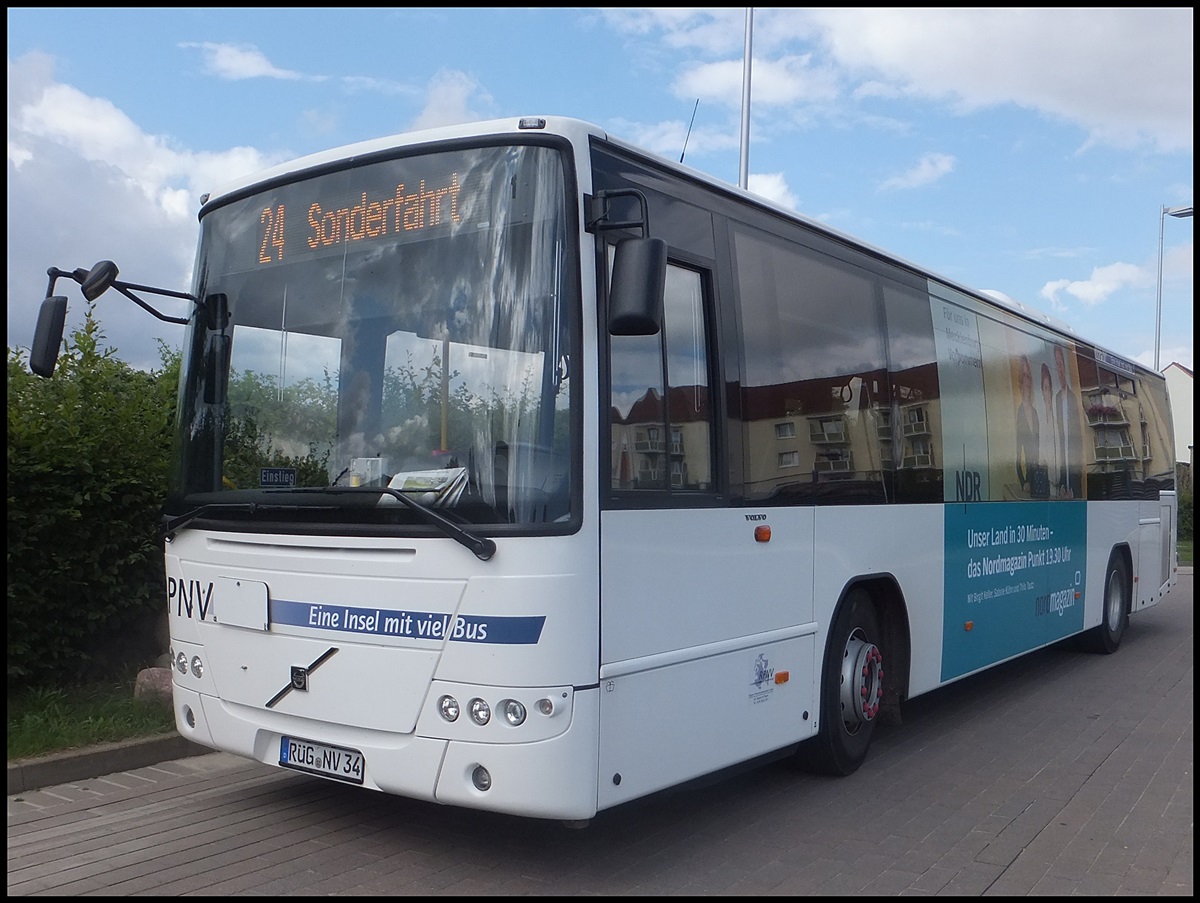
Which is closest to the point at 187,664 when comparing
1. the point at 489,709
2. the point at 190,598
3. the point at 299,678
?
the point at 190,598

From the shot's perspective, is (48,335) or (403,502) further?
(48,335)

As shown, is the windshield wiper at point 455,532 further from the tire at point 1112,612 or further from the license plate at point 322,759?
the tire at point 1112,612

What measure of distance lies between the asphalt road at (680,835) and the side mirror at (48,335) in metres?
2.29

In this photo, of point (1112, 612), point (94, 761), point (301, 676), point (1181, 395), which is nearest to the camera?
point (301, 676)

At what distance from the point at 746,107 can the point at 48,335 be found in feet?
48.5

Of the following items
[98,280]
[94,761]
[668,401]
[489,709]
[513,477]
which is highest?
[98,280]

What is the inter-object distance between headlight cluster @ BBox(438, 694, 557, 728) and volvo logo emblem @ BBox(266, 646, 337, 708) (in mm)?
662

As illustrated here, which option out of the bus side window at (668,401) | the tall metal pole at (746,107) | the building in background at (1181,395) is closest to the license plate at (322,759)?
the bus side window at (668,401)

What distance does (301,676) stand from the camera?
5.30m

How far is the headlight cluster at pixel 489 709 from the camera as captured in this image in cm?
470

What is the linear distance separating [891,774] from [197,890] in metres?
4.19

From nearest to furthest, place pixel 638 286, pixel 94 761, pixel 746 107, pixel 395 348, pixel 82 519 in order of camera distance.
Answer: pixel 638 286 < pixel 395 348 < pixel 94 761 < pixel 82 519 < pixel 746 107

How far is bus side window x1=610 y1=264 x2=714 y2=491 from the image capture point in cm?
512

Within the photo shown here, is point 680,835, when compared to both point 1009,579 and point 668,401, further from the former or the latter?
point 1009,579
